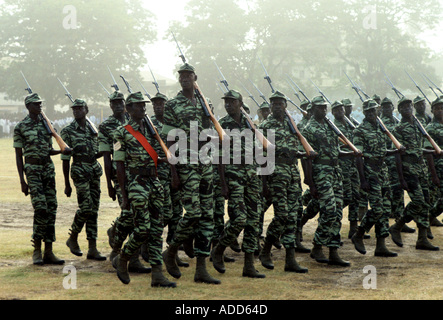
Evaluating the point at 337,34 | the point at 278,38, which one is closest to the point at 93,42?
the point at 278,38

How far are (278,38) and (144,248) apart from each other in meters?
44.4

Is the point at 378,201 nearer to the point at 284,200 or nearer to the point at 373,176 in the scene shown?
the point at 373,176

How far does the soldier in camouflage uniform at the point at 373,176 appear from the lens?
905cm

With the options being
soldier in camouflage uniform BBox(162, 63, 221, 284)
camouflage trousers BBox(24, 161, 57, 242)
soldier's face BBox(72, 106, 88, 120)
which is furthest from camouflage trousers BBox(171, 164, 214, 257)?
soldier's face BBox(72, 106, 88, 120)

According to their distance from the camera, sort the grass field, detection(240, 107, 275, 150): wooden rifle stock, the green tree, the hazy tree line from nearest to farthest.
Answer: the grass field
detection(240, 107, 275, 150): wooden rifle stock
the hazy tree line
the green tree

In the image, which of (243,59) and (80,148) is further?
(243,59)

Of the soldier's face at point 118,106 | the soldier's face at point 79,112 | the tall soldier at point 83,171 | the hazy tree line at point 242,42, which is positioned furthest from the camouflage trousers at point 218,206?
the hazy tree line at point 242,42

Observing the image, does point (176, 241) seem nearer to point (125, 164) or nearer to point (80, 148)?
point (125, 164)

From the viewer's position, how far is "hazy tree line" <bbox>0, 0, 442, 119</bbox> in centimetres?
4975

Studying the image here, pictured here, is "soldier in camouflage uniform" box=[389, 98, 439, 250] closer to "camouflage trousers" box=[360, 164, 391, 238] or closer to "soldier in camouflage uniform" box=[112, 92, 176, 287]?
"camouflage trousers" box=[360, 164, 391, 238]

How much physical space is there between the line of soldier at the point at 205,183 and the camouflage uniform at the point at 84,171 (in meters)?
0.01

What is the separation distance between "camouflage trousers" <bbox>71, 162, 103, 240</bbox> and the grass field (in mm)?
521

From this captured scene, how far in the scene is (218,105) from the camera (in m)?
55.4

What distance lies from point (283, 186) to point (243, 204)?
29.2 inches
